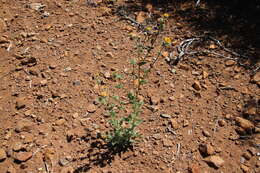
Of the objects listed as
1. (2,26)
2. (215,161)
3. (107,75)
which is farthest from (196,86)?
(2,26)

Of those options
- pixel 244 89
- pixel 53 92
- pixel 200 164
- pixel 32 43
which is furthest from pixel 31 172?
pixel 244 89

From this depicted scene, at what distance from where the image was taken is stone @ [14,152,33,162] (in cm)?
218

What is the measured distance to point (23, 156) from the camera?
2199 millimetres

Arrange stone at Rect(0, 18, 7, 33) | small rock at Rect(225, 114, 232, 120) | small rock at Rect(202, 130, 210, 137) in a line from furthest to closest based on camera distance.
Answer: stone at Rect(0, 18, 7, 33) → small rock at Rect(225, 114, 232, 120) → small rock at Rect(202, 130, 210, 137)

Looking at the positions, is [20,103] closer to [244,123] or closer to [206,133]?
[206,133]

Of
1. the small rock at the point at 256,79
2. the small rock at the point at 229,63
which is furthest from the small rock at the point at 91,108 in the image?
the small rock at the point at 256,79

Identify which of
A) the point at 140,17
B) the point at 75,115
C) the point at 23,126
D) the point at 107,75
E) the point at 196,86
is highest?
the point at 140,17

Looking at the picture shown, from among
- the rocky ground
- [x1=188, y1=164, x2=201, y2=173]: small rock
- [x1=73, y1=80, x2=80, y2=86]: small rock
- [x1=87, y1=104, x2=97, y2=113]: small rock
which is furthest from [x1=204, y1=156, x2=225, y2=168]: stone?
[x1=73, y1=80, x2=80, y2=86]: small rock

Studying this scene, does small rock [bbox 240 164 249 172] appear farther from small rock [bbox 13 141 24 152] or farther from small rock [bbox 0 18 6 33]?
small rock [bbox 0 18 6 33]

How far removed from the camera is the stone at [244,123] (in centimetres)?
235

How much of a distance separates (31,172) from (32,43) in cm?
174

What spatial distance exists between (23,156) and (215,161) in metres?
1.70

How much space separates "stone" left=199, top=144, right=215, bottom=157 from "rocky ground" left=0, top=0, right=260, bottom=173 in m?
0.01

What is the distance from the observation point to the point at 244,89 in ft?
8.72
